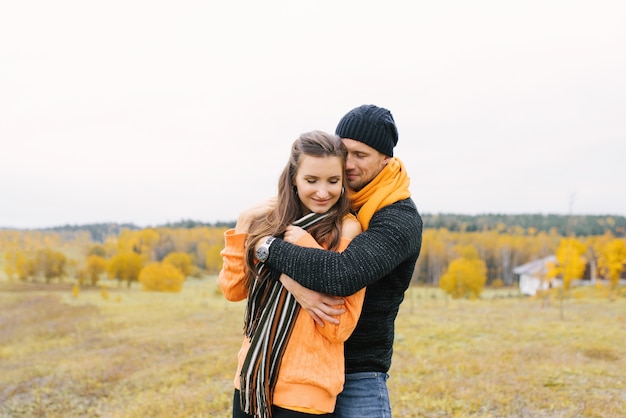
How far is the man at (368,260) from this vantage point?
6.23 ft

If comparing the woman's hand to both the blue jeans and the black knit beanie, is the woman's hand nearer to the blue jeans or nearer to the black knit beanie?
the black knit beanie

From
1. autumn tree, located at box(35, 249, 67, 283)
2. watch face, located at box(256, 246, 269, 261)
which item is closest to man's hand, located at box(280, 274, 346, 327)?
Result: watch face, located at box(256, 246, 269, 261)

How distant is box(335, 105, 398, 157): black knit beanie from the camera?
2211 millimetres

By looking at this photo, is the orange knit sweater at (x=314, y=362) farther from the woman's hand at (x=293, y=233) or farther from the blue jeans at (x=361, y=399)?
the blue jeans at (x=361, y=399)

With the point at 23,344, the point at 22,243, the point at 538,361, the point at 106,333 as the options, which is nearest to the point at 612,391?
the point at 538,361

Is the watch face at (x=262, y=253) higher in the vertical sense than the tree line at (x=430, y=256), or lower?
higher

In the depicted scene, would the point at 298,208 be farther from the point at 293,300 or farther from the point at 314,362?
the point at 314,362

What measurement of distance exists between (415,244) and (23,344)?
61.9 ft

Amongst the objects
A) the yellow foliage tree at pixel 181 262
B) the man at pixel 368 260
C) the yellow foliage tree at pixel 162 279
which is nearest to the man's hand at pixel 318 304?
the man at pixel 368 260

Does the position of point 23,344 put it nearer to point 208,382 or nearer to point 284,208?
point 208,382

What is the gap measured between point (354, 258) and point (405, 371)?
726cm

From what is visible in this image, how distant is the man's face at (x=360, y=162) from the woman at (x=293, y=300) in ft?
0.29

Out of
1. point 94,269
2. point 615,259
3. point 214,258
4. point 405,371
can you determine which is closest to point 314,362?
point 405,371

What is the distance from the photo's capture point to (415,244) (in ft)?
6.89
